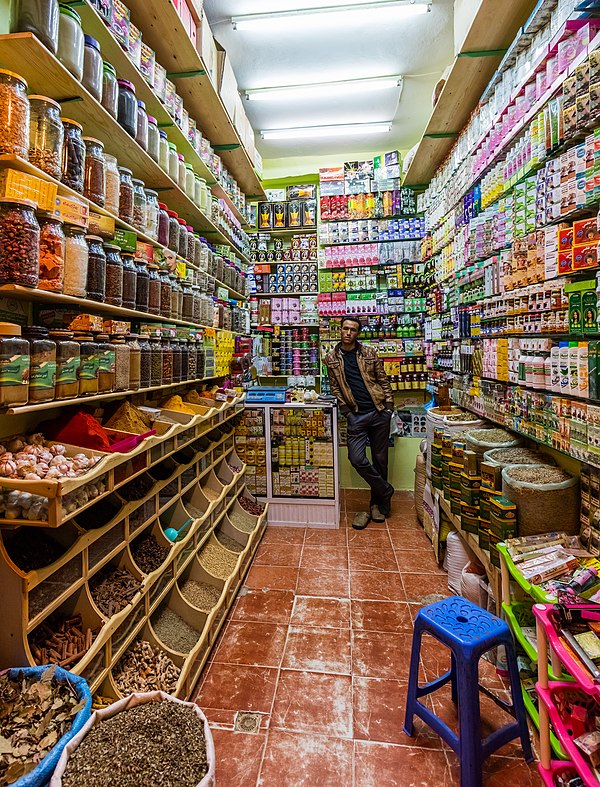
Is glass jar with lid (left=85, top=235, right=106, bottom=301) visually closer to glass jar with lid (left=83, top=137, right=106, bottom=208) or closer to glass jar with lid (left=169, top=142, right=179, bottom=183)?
glass jar with lid (left=83, top=137, right=106, bottom=208)

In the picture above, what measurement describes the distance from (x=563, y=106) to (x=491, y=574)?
7.59 ft

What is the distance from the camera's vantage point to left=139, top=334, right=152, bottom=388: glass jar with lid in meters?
2.30

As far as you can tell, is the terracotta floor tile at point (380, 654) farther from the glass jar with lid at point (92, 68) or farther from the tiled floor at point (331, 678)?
the glass jar with lid at point (92, 68)

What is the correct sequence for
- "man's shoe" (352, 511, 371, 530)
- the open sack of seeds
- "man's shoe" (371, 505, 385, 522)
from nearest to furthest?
the open sack of seeds < "man's shoe" (352, 511, 371, 530) < "man's shoe" (371, 505, 385, 522)

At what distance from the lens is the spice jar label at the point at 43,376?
4.95 feet

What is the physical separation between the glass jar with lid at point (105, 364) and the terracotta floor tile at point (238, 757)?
1.58m

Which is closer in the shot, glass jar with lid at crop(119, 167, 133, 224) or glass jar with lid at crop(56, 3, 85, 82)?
glass jar with lid at crop(56, 3, 85, 82)

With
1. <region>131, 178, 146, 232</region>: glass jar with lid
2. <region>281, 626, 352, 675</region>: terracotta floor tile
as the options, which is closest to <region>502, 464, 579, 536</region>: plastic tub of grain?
<region>281, 626, 352, 675</region>: terracotta floor tile

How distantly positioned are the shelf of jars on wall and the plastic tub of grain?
1.72m

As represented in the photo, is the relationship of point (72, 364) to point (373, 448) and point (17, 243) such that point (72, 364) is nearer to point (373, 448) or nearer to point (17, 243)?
point (17, 243)

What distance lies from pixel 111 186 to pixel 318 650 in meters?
2.59

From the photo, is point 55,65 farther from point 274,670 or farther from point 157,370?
point 274,670

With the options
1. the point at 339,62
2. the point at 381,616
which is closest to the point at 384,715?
the point at 381,616

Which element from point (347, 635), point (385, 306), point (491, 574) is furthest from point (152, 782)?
point (385, 306)
